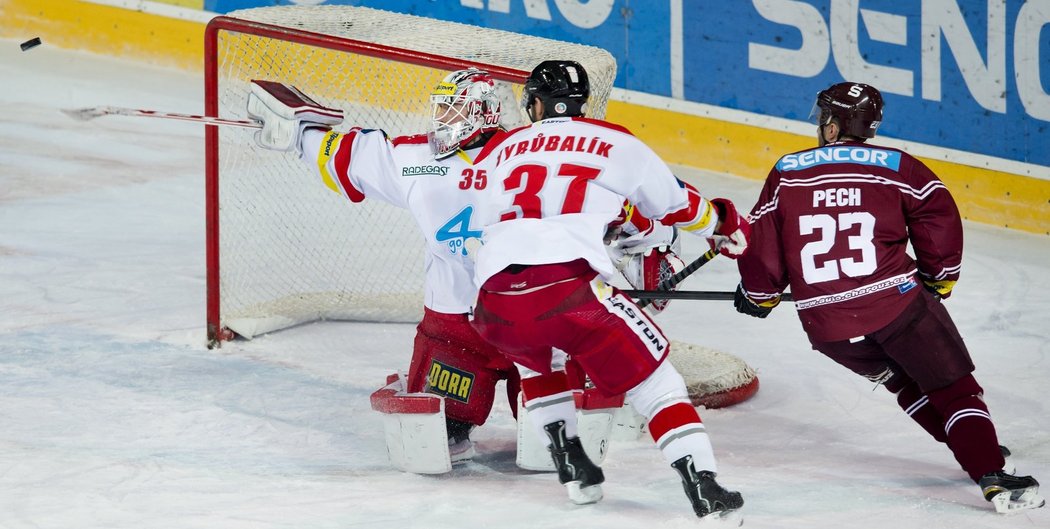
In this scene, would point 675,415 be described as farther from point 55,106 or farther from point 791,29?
point 55,106

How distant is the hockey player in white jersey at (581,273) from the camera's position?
3287mm

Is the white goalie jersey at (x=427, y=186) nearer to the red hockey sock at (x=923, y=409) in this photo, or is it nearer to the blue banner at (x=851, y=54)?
the red hockey sock at (x=923, y=409)

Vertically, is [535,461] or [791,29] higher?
[791,29]

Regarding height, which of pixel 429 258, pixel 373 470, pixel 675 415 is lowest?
pixel 373 470

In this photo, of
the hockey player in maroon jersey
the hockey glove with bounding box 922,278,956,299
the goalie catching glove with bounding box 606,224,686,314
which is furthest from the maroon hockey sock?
the goalie catching glove with bounding box 606,224,686,314

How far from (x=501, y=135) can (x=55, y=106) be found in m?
5.28

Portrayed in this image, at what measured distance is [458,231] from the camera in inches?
147

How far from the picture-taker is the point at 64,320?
5.14 m

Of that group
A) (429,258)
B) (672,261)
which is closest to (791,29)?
(672,261)

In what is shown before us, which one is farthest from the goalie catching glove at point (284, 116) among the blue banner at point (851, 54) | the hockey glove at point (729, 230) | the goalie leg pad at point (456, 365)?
the blue banner at point (851, 54)

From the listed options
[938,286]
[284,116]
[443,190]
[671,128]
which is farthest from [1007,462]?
[671,128]

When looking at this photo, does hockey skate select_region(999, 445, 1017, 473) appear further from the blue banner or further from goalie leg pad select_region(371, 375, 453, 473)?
the blue banner

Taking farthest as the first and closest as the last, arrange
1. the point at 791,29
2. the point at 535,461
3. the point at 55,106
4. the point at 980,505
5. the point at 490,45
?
the point at 55,106, the point at 791,29, the point at 490,45, the point at 535,461, the point at 980,505

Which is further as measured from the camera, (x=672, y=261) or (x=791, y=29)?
(x=791, y=29)
